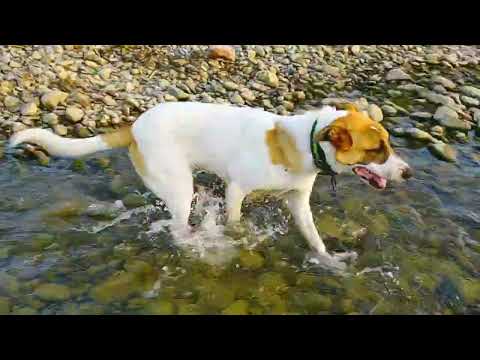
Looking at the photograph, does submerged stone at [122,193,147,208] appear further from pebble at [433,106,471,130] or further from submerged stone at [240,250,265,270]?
pebble at [433,106,471,130]

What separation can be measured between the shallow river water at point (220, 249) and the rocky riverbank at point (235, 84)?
2.97 ft

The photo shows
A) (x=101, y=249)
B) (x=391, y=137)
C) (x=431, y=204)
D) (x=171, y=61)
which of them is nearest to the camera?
(x=101, y=249)

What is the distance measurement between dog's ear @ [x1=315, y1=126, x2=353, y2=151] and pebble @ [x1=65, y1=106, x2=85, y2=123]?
14.2 ft

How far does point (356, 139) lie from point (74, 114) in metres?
4.56

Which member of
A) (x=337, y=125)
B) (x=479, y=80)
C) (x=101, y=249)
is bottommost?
(x=101, y=249)

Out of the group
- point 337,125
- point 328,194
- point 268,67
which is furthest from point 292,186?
point 268,67

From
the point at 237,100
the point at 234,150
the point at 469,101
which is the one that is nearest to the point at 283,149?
the point at 234,150

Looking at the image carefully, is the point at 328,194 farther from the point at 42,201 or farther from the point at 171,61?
the point at 171,61

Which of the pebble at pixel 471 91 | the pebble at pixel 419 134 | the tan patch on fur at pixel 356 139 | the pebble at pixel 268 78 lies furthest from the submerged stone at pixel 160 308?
the pebble at pixel 471 91

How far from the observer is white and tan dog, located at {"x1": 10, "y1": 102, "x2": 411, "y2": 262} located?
4.71 metres

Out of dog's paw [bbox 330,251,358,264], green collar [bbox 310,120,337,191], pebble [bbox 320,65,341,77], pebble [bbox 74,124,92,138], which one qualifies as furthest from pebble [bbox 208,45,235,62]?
green collar [bbox 310,120,337,191]

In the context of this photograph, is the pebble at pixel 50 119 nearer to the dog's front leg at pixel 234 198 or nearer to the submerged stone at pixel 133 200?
the submerged stone at pixel 133 200

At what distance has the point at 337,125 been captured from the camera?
14.9ft

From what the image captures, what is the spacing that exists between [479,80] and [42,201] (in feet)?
24.6
